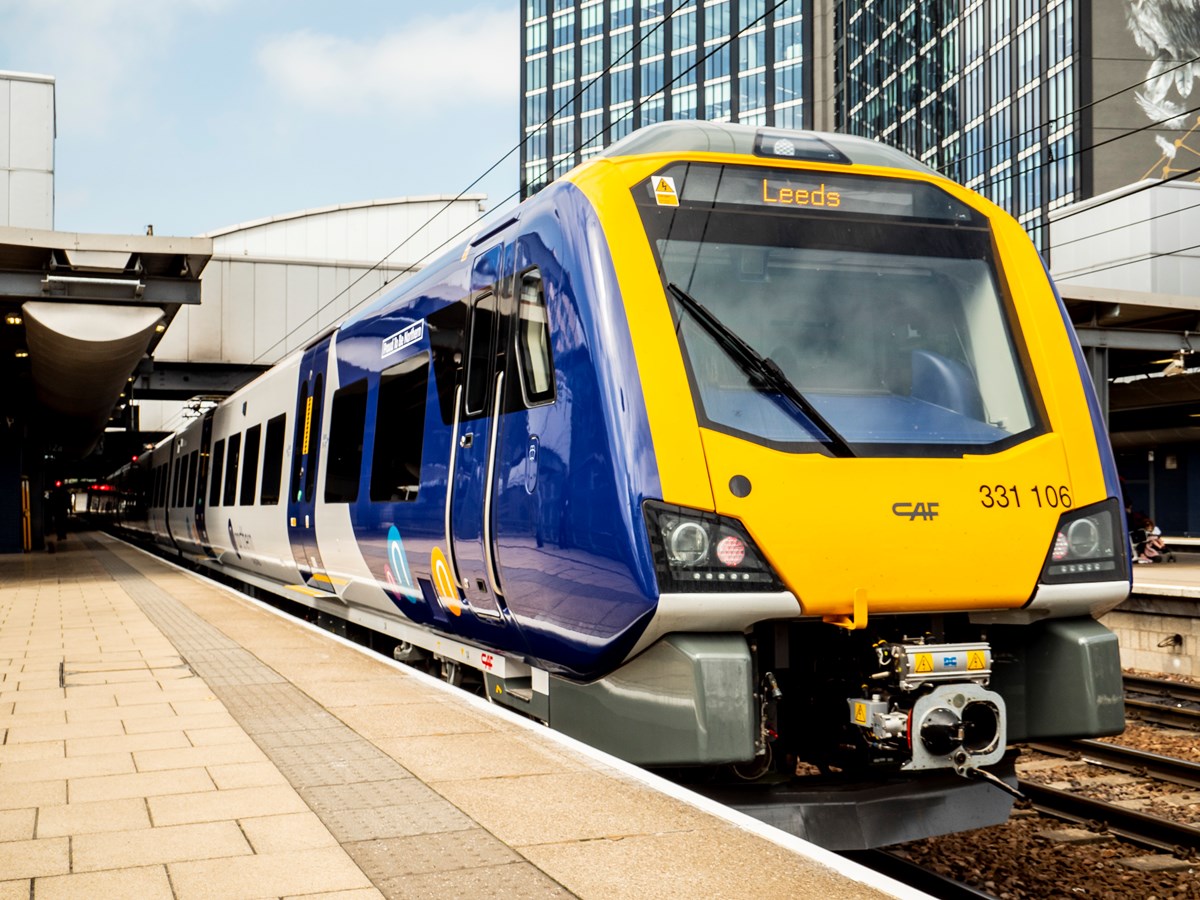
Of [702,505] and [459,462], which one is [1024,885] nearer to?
[702,505]

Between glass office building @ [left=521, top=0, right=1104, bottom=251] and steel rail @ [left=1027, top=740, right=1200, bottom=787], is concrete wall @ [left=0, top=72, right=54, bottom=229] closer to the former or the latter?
steel rail @ [left=1027, top=740, right=1200, bottom=787]

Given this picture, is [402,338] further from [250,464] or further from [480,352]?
[250,464]

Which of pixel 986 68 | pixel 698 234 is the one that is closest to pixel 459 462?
pixel 698 234

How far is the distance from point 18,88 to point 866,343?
24822 millimetres

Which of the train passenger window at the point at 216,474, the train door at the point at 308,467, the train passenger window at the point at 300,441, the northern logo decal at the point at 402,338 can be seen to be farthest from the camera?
the train passenger window at the point at 216,474

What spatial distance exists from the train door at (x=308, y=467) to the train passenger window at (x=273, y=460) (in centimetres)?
76

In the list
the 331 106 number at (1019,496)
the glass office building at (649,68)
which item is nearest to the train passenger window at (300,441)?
the 331 106 number at (1019,496)

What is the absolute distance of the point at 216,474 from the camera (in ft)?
55.1

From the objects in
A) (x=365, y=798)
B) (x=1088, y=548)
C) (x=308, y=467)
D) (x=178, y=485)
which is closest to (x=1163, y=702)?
(x=1088, y=548)

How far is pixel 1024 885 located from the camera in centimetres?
562

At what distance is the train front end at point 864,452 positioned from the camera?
15.1 ft

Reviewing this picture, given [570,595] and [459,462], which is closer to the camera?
[570,595]

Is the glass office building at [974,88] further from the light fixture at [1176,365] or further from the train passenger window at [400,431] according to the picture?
the train passenger window at [400,431]

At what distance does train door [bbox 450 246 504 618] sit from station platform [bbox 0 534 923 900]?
25.8 inches
